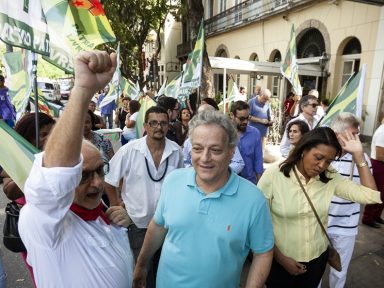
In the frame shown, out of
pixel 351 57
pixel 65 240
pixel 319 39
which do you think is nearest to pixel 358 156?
pixel 65 240

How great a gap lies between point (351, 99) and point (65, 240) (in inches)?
103

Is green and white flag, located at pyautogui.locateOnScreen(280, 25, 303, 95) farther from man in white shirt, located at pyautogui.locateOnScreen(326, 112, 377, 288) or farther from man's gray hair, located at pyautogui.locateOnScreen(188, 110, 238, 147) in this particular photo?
man's gray hair, located at pyautogui.locateOnScreen(188, 110, 238, 147)

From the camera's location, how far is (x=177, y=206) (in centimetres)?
166

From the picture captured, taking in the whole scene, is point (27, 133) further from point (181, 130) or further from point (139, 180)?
point (181, 130)

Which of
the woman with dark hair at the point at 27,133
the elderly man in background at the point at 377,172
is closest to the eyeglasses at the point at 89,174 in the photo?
the woman with dark hair at the point at 27,133

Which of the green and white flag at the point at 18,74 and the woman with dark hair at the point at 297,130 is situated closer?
the woman with dark hair at the point at 297,130

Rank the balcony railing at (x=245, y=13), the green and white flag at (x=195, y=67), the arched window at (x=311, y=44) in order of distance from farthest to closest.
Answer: the balcony railing at (x=245, y=13)
the arched window at (x=311, y=44)
the green and white flag at (x=195, y=67)

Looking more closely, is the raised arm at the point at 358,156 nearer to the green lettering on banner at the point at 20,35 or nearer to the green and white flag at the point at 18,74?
the green lettering on banner at the point at 20,35

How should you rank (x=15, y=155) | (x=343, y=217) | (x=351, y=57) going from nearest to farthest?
(x=15, y=155), (x=343, y=217), (x=351, y=57)

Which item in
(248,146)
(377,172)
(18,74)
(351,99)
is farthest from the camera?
(377,172)

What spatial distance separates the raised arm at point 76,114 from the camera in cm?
88

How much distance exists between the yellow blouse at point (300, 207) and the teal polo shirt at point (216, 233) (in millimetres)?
500

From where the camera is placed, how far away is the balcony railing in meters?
13.2

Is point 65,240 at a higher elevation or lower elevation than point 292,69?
lower
